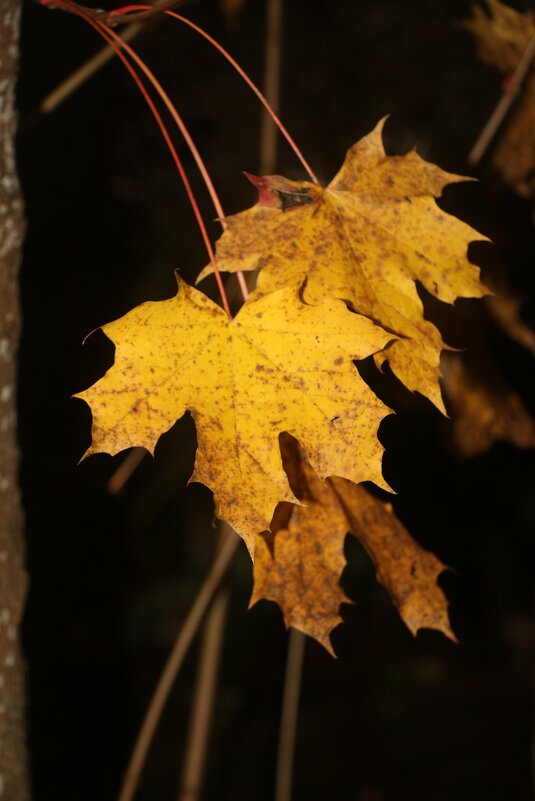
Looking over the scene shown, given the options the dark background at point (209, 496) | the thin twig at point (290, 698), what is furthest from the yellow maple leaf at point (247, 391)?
the thin twig at point (290, 698)

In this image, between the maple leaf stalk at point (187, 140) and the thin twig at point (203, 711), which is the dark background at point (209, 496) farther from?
the maple leaf stalk at point (187, 140)

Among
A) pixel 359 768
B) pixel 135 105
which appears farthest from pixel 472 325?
pixel 135 105

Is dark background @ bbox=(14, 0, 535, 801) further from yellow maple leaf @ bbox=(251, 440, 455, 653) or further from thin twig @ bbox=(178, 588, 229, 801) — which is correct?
yellow maple leaf @ bbox=(251, 440, 455, 653)

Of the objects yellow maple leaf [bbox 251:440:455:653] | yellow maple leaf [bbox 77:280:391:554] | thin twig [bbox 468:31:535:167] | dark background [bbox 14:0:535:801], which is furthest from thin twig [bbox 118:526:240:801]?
thin twig [bbox 468:31:535:167]

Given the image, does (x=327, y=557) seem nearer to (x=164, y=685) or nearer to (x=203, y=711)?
(x=164, y=685)

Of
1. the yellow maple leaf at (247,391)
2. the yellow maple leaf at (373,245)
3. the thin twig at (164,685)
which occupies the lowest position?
the thin twig at (164,685)

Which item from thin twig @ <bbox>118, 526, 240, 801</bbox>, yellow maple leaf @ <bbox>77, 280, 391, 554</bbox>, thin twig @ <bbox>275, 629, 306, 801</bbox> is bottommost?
thin twig @ <bbox>275, 629, 306, 801</bbox>
